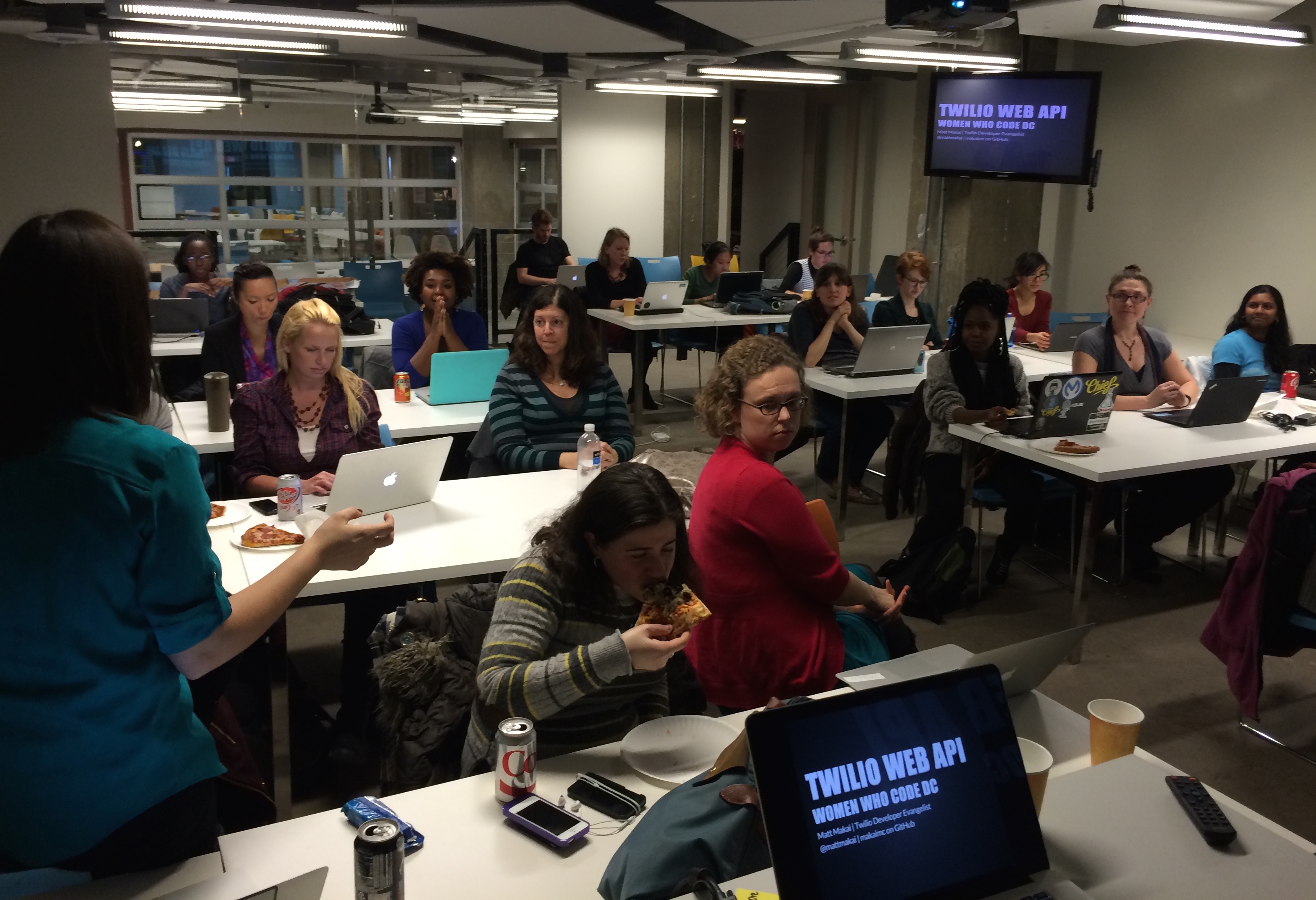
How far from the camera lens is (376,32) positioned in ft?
16.3

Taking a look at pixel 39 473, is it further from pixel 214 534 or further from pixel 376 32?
pixel 376 32

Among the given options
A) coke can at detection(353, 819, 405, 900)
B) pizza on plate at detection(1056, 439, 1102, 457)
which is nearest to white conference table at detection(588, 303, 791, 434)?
pizza on plate at detection(1056, 439, 1102, 457)

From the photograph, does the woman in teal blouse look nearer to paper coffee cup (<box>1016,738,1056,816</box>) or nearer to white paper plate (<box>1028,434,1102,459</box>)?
paper coffee cup (<box>1016,738,1056,816</box>)

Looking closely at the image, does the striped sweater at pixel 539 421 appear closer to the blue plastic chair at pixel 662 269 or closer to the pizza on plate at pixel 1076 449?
the pizza on plate at pixel 1076 449

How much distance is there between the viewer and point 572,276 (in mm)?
8523

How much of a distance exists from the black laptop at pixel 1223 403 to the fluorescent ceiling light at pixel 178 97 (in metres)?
7.15

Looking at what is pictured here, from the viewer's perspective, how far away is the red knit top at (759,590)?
2506 millimetres

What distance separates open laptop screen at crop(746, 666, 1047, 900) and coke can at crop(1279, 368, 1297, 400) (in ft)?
15.3

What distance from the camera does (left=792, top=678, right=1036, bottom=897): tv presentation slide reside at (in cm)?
124

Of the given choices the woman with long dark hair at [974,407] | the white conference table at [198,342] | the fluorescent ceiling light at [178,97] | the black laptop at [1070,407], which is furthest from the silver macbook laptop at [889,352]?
the fluorescent ceiling light at [178,97]

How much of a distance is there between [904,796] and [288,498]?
2.22 metres

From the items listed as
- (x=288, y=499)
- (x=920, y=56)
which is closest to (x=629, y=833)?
(x=288, y=499)

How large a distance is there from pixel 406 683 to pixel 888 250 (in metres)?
9.34

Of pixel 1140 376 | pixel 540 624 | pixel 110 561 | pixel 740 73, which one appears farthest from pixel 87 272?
pixel 740 73
